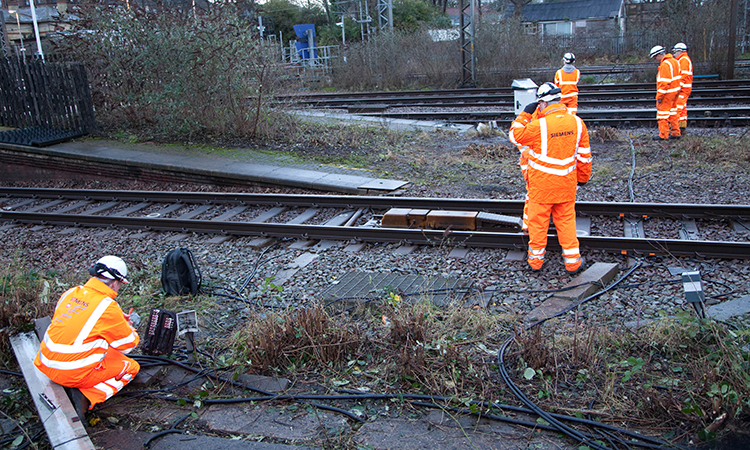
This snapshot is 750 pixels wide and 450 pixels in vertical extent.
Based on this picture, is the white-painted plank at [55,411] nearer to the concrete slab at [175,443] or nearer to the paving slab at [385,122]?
the concrete slab at [175,443]

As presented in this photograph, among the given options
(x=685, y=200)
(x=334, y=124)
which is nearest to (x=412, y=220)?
(x=685, y=200)

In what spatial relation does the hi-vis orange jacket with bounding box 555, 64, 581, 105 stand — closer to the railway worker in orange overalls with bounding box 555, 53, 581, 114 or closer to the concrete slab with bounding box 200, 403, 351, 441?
the railway worker in orange overalls with bounding box 555, 53, 581, 114

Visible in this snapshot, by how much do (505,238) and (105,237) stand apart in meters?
6.22

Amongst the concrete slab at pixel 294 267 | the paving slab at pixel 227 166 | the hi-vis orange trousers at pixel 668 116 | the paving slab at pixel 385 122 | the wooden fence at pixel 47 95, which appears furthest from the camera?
the wooden fence at pixel 47 95

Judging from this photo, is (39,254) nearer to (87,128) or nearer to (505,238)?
(505,238)

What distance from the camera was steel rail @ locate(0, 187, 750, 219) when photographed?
7.44m

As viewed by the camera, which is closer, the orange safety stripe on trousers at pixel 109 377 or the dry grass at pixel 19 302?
the orange safety stripe on trousers at pixel 109 377

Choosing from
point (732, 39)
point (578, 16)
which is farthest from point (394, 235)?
point (578, 16)

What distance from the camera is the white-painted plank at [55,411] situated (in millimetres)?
3676

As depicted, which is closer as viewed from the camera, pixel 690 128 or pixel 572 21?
pixel 690 128

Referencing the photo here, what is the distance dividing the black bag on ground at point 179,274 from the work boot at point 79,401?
2.12 metres

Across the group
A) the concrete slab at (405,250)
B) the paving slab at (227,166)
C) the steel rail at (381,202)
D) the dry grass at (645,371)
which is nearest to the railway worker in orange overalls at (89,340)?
the dry grass at (645,371)

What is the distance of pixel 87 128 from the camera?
1532 cm

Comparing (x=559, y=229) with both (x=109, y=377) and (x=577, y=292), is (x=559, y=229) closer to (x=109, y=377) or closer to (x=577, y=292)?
(x=577, y=292)
